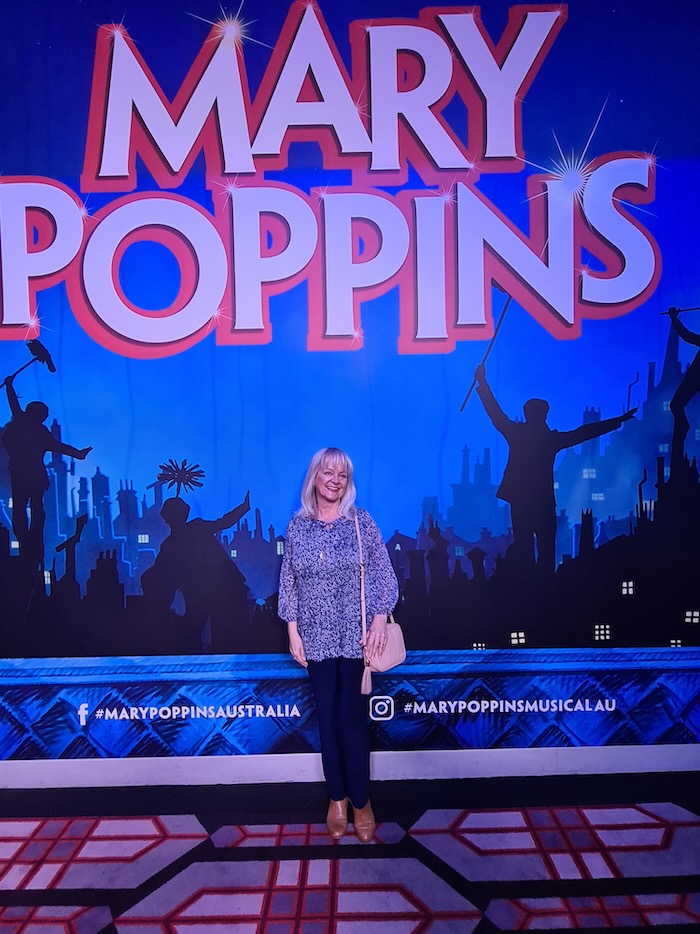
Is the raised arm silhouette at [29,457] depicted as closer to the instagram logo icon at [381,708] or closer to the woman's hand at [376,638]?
the woman's hand at [376,638]

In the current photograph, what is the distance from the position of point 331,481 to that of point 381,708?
1.19 meters

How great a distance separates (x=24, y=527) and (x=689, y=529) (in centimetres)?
315

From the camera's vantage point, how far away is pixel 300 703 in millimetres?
2721

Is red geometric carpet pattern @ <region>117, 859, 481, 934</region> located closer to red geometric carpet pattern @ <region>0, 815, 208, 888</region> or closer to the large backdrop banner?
red geometric carpet pattern @ <region>0, 815, 208, 888</region>

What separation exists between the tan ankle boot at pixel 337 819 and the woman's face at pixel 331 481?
4.14ft

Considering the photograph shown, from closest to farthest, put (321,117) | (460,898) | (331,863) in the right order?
(460,898) < (331,863) < (321,117)

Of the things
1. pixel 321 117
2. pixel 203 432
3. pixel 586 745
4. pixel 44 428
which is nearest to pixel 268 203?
pixel 321 117

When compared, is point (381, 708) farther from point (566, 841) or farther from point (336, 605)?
point (566, 841)

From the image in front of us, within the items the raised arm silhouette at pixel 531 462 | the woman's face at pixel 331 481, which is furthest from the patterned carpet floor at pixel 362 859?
the woman's face at pixel 331 481

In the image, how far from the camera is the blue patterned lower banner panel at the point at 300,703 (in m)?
2.72

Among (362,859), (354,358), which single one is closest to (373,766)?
(362,859)

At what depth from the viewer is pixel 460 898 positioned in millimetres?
2014

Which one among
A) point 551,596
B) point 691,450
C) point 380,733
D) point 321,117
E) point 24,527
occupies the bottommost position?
point 380,733

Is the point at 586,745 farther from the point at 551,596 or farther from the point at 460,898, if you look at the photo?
the point at 460,898
